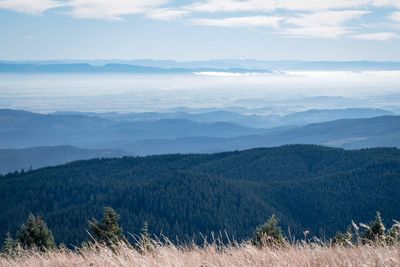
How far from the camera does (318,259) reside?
23.1 ft

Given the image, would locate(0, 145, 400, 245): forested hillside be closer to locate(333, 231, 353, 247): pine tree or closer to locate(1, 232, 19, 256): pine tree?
locate(1, 232, 19, 256): pine tree

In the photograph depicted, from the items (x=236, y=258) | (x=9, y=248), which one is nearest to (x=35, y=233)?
(x=9, y=248)

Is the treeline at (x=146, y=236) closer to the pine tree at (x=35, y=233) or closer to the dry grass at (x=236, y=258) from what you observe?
the pine tree at (x=35, y=233)

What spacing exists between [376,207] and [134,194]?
61082 mm

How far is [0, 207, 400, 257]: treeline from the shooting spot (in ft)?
27.5

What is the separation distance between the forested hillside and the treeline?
79.8 m

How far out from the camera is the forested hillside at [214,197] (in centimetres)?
13112

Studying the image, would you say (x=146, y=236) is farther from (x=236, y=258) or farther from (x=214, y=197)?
(x=214, y=197)

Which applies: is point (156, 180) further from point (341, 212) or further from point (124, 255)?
point (124, 255)

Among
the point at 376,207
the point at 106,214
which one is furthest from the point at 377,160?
the point at 106,214

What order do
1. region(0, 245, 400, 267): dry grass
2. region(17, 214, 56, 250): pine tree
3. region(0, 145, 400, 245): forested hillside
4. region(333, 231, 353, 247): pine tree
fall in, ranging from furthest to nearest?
region(0, 145, 400, 245): forested hillside < region(17, 214, 56, 250): pine tree < region(333, 231, 353, 247): pine tree < region(0, 245, 400, 267): dry grass

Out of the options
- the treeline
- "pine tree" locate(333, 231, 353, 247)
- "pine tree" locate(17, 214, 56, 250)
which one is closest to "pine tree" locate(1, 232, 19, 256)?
the treeline

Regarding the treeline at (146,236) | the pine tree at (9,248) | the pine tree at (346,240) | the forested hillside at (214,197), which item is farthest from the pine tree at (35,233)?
the forested hillside at (214,197)

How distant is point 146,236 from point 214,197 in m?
137
